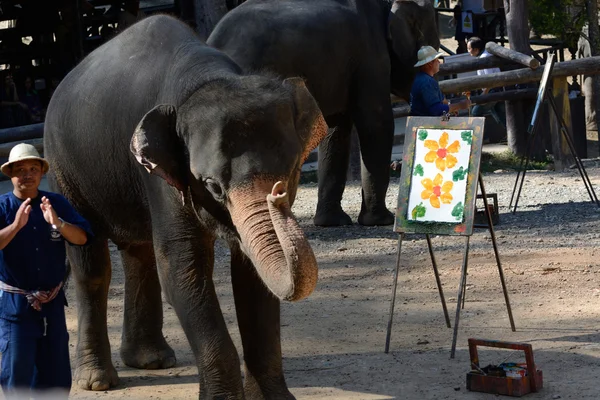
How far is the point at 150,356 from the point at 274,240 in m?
2.57

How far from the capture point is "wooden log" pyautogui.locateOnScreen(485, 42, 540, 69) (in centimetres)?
1335

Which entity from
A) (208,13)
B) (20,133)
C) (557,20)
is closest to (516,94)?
(557,20)

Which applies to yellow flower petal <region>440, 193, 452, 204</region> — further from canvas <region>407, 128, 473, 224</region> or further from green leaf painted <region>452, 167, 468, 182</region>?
green leaf painted <region>452, 167, 468, 182</region>

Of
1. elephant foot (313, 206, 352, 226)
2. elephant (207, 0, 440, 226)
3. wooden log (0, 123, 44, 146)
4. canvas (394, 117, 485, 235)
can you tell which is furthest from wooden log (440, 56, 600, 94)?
canvas (394, 117, 485, 235)

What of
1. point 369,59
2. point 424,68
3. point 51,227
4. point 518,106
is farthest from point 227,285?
point 518,106

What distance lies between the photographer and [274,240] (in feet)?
15.7

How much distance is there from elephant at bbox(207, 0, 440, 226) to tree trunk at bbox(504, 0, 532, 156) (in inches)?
178

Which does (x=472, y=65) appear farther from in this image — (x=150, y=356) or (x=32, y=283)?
(x=32, y=283)

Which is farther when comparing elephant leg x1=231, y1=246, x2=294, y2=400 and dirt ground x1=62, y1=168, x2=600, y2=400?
dirt ground x1=62, y1=168, x2=600, y2=400

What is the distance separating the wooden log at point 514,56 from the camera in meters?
13.4

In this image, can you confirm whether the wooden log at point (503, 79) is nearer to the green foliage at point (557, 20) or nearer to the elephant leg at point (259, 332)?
the green foliage at point (557, 20)

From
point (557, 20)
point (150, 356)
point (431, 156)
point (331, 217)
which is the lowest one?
point (557, 20)

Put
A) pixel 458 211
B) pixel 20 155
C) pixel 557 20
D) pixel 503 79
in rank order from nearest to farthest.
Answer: pixel 20 155
pixel 458 211
pixel 503 79
pixel 557 20

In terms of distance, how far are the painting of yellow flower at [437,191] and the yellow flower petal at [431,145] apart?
18 cm
